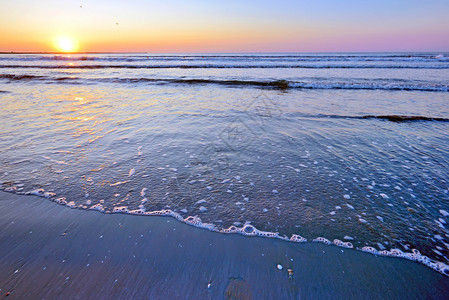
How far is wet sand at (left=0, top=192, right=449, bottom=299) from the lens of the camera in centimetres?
227

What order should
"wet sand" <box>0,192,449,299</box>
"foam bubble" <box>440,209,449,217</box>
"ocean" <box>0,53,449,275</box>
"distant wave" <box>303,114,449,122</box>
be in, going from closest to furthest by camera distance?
"wet sand" <box>0,192,449,299</box>, "ocean" <box>0,53,449,275</box>, "foam bubble" <box>440,209,449,217</box>, "distant wave" <box>303,114,449,122</box>

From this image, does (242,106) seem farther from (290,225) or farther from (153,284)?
(153,284)

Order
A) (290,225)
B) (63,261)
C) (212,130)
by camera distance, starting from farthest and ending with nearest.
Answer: (212,130), (290,225), (63,261)

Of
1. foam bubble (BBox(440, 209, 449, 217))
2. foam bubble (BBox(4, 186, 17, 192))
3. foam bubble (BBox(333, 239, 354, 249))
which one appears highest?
foam bubble (BBox(4, 186, 17, 192))

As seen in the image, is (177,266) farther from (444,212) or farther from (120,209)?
A: (444,212)

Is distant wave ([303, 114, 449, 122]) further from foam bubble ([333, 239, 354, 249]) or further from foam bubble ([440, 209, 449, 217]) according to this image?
foam bubble ([333, 239, 354, 249])

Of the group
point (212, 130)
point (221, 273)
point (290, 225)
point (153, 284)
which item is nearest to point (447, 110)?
point (212, 130)

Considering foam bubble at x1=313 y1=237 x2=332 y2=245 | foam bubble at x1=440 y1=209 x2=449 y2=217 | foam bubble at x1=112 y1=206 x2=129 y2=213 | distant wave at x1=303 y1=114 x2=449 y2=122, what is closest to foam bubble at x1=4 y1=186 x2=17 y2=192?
foam bubble at x1=112 y1=206 x2=129 y2=213

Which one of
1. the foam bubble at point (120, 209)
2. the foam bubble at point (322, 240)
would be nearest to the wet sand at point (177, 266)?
the foam bubble at point (322, 240)

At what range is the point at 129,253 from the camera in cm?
270

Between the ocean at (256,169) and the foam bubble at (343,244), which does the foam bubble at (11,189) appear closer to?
the ocean at (256,169)

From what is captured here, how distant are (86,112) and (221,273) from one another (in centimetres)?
880

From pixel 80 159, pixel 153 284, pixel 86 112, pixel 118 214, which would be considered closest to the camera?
pixel 153 284

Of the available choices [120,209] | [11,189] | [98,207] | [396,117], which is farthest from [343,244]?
[396,117]
